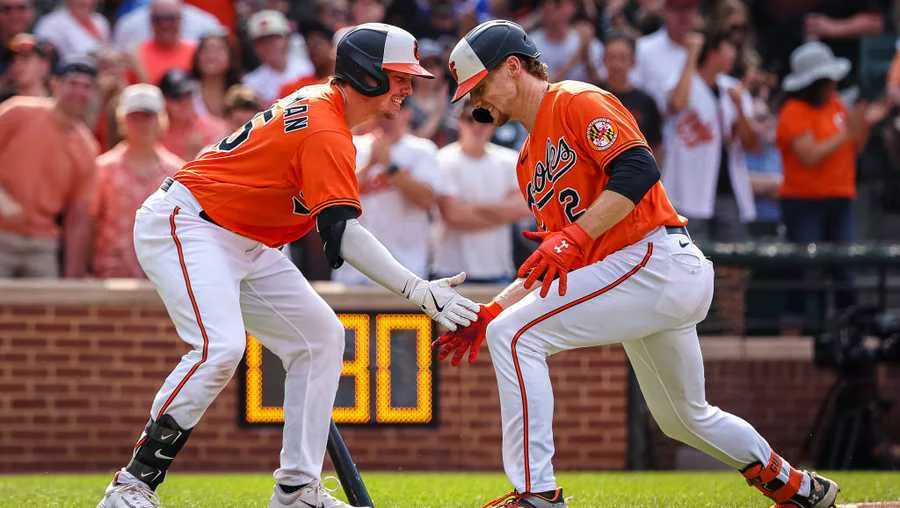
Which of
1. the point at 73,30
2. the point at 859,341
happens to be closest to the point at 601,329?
the point at 859,341

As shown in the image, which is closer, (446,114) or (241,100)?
(241,100)

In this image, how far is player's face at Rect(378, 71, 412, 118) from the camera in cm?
638

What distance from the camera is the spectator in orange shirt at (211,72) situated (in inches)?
464

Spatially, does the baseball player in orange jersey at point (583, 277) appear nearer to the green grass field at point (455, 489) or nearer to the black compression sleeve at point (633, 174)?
the black compression sleeve at point (633, 174)

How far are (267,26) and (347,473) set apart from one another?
6.32m

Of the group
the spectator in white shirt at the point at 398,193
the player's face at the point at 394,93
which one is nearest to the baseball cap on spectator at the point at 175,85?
the spectator in white shirt at the point at 398,193

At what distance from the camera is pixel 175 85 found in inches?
435

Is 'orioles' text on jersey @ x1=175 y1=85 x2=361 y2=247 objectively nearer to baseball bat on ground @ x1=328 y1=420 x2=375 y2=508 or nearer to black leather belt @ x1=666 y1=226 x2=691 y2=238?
baseball bat on ground @ x1=328 y1=420 x2=375 y2=508

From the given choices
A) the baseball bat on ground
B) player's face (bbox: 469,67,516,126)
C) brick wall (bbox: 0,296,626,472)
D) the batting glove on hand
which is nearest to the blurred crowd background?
brick wall (bbox: 0,296,626,472)

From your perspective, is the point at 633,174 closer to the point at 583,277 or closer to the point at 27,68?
the point at 583,277

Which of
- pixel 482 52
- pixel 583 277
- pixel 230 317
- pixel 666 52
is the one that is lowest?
pixel 230 317

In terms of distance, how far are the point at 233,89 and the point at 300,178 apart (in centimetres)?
527

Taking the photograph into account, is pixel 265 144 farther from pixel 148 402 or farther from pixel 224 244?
pixel 148 402

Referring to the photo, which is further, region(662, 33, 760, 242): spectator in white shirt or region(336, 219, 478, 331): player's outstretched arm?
region(662, 33, 760, 242): spectator in white shirt
